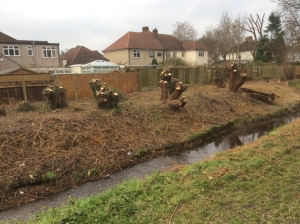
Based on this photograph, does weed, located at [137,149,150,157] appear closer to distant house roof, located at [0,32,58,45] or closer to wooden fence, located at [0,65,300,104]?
wooden fence, located at [0,65,300,104]

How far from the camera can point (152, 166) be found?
660 centimetres

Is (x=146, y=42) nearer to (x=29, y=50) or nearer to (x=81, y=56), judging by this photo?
(x=81, y=56)

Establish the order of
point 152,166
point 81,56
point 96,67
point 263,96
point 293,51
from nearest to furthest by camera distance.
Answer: point 152,166, point 263,96, point 293,51, point 96,67, point 81,56

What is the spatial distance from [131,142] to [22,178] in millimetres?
3332

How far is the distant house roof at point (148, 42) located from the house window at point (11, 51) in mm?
14936

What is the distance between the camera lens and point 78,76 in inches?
524

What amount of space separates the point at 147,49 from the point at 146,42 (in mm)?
1697

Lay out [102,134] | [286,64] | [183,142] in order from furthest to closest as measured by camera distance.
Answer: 1. [286,64]
2. [183,142]
3. [102,134]

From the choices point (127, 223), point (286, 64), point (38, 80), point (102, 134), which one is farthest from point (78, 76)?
point (286, 64)

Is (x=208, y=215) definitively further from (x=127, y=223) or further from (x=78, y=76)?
(x=78, y=76)

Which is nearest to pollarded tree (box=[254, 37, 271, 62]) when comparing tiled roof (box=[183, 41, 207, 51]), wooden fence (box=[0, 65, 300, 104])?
tiled roof (box=[183, 41, 207, 51])

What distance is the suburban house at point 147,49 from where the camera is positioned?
39.1 meters

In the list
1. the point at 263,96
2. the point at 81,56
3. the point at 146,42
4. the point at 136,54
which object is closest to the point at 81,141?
the point at 263,96

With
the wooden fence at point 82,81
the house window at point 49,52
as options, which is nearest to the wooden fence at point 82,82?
the wooden fence at point 82,81
